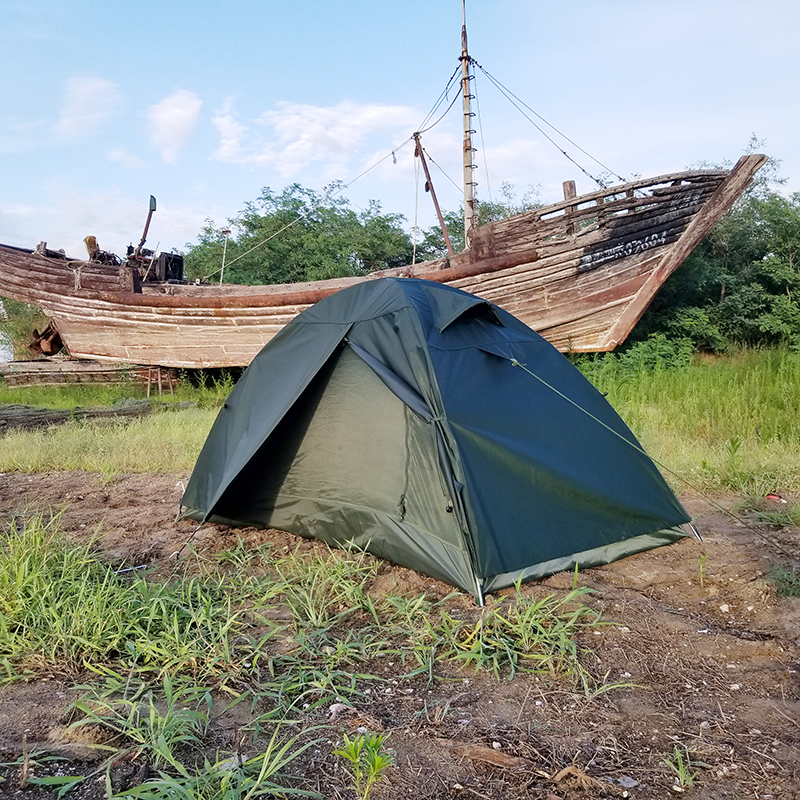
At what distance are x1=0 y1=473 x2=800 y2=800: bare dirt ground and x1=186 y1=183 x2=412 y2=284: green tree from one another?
39.9 ft

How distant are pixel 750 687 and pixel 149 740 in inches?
81.3

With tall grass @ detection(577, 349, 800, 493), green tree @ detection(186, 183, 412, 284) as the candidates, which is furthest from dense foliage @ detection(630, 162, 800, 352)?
green tree @ detection(186, 183, 412, 284)

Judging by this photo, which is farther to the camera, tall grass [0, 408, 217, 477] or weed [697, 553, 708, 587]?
tall grass [0, 408, 217, 477]

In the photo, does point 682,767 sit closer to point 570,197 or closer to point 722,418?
point 722,418

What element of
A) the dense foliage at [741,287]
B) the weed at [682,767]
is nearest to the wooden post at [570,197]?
the dense foliage at [741,287]

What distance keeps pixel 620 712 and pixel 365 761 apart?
0.90 meters

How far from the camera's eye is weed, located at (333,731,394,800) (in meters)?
1.69

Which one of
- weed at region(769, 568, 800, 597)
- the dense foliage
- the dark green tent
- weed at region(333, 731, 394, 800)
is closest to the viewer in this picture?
weed at region(333, 731, 394, 800)

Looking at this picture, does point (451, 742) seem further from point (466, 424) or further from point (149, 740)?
point (466, 424)

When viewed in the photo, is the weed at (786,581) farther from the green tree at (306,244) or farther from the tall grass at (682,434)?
the green tree at (306,244)

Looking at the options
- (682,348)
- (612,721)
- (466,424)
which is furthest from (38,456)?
(682,348)

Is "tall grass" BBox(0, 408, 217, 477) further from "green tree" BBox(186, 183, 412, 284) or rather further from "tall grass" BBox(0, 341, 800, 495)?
"green tree" BBox(186, 183, 412, 284)

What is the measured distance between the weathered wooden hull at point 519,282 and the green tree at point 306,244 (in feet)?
11.7

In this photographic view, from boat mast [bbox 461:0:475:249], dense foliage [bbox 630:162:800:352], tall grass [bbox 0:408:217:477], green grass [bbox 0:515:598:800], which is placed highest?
boat mast [bbox 461:0:475:249]
